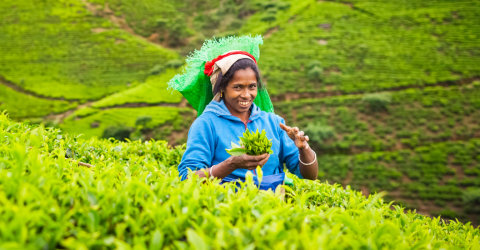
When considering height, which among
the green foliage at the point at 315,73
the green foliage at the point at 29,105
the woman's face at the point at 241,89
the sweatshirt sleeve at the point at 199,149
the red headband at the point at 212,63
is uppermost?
the red headband at the point at 212,63

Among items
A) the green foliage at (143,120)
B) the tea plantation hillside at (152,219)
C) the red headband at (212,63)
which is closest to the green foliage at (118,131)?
the green foliage at (143,120)

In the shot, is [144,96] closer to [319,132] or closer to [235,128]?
[319,132]

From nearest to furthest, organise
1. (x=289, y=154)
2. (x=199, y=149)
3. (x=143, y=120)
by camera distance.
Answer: (x=199, y=149), (x=289, y=154), (x=143, y=120)

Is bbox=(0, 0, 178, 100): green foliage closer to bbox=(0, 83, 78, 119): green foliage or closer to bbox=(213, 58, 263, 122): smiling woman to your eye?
bbox=(0, 83, 78, 119): green foliage

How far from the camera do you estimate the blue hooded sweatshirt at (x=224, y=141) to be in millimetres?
2100

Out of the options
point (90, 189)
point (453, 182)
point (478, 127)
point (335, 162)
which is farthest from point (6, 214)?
point (478, 127)

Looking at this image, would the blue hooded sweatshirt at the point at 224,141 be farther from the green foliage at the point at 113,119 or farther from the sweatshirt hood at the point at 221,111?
the green foliage at the point at 113,119

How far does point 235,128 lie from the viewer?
233 cm

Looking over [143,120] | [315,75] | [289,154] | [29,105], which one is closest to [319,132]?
[315,75]

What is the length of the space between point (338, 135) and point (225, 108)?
2111 cm

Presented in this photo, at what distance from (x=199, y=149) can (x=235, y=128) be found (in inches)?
14.3

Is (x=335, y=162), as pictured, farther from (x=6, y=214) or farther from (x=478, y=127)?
(x=6, y=214)

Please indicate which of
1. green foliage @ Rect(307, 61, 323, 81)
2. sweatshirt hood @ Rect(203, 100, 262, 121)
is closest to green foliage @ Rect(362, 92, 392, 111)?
green foliage @ Rect(307, 61, 323, 81)

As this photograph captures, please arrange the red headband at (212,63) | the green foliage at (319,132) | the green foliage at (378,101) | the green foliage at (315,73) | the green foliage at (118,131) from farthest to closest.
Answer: the green foliage at (315,73)
the green foliage at (118,131)
the green foliage at (378,101)
the green foliage at (319,132)
the red headband at (212,63)
